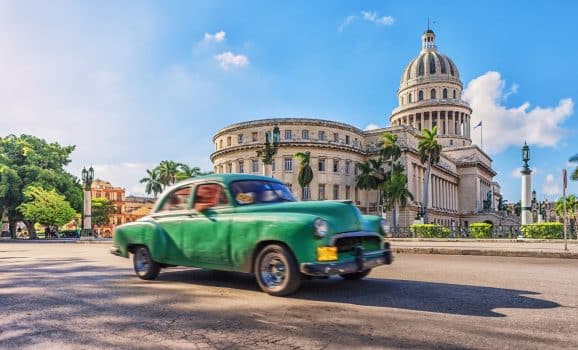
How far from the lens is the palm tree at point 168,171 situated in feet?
270

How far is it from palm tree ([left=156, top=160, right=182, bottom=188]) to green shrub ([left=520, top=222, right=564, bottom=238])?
6364 centimetres

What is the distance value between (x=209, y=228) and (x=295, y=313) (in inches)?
92.8

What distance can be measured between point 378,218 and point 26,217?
50.5 metres

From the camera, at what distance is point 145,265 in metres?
8.11

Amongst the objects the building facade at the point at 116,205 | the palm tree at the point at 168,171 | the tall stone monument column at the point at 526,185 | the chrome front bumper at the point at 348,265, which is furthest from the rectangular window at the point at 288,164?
the chrome front bumper at the point at 348,265

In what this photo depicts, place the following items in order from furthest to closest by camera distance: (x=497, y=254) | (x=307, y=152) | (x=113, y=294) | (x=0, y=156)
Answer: (x=307, y=152)
(x=0, y=156)
(x=497, y=254)
(x=113, y=294)

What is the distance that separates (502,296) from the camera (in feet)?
20.3

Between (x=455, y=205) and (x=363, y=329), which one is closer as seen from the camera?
(x=363, y=329)

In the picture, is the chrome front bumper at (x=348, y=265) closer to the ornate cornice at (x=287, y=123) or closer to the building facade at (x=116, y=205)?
the ornate cornice at (x=287, y=123)

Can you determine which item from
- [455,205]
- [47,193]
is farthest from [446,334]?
[455,205]

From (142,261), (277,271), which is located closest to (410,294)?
(277,271)

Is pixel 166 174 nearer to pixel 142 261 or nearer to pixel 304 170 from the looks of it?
pixel 304 170

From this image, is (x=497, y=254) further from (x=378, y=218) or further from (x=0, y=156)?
(x=0, y=156)

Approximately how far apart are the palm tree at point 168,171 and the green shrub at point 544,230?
6364 centimetres
